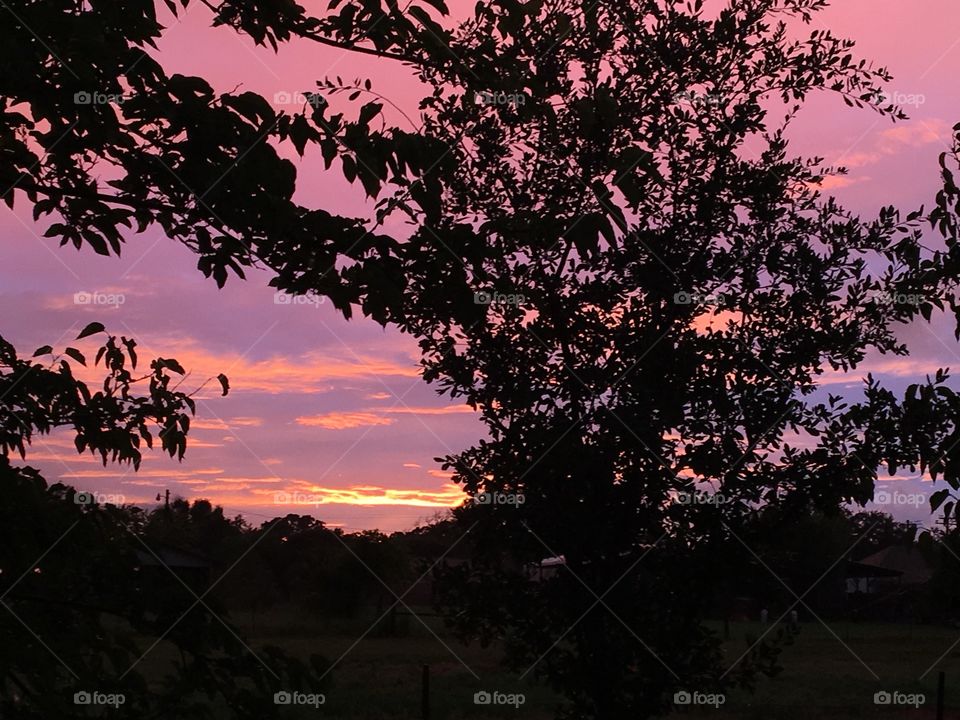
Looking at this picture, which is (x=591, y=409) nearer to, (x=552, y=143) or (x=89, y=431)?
(x=552, y=143)

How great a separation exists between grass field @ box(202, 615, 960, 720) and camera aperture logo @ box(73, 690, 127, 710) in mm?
7714

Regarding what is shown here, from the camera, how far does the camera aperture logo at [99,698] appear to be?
15.8 feet

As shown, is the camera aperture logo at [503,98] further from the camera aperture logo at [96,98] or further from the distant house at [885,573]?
the distant house at [885,573]

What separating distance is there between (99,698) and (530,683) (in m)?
4.53

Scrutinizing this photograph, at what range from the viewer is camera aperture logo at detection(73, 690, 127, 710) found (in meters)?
4.80

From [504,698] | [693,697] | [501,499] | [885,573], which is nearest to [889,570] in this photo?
[885,573]

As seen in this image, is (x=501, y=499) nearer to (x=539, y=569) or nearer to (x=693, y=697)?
(x=539, y=569)

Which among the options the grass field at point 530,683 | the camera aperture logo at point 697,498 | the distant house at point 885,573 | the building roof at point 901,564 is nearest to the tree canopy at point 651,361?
the camera aperture logo at point 697,498

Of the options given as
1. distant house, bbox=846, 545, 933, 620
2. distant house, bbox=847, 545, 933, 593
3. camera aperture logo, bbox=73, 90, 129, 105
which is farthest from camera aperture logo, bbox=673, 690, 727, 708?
distant house, bbox=847, 545, 933, 593

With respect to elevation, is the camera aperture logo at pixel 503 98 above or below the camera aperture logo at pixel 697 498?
above

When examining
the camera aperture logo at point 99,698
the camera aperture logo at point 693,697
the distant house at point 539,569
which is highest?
the distant house at point 539,569

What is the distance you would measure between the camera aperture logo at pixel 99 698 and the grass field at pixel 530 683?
304 inches

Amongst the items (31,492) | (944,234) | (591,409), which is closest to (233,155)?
(31,492)

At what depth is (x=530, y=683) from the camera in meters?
8.68
